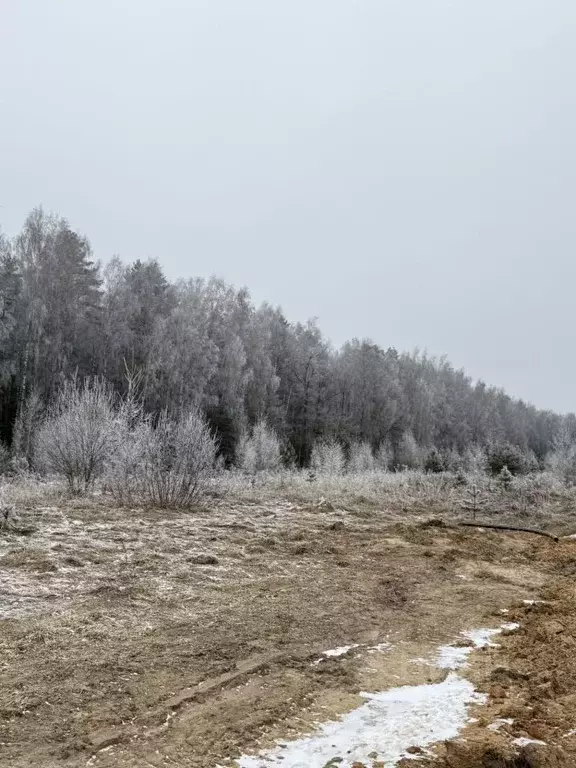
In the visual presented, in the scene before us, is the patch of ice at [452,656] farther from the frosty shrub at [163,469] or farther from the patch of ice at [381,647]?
the frosty shrub at [163,469]

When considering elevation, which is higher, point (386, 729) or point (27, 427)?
point (27, 427)

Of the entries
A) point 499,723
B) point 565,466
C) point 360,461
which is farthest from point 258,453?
point 499,723

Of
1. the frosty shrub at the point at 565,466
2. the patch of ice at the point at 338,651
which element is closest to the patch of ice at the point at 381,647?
the patch of ice at the point at 338,651

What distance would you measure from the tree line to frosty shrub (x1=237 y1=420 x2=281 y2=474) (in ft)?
2.59

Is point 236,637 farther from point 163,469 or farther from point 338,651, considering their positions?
point 163,469

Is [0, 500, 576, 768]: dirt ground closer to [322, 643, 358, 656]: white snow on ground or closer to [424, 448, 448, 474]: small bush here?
[322, 643, 358, 656]: white snow on ground

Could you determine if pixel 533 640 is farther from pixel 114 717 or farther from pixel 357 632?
pixel 114 717

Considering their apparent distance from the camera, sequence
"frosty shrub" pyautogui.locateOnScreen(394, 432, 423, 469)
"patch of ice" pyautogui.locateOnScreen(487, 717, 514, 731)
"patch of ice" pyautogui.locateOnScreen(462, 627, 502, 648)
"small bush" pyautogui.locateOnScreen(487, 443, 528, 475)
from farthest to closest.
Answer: "frosty shrub" pyautogui.locateOnScreen(394, 432, 423, 469)
"small bush" pyautogui.locateOnScreen(487, 443, 528, 475)
"patch of ice" pyautogui.locateOnScreen(462, 627, 502, 648)
"patch of ice" pyautogui.locateOnScreen(487, 717, 514, 731)

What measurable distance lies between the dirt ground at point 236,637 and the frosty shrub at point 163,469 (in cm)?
274

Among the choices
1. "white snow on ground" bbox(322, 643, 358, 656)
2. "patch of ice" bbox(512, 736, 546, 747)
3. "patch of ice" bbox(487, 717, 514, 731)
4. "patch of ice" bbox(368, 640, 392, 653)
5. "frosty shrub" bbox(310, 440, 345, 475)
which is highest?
"frosty shrub" bbox(310, 440, 345, 475)

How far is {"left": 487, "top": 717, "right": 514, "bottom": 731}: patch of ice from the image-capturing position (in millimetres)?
3533

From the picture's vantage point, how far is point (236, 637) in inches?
202

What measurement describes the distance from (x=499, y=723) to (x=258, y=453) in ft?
95.8

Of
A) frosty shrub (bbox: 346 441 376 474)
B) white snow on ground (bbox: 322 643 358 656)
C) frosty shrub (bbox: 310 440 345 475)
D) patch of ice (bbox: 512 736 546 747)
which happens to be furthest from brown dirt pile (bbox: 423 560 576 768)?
frosty shrub (bbox: 346 441 376 474)
